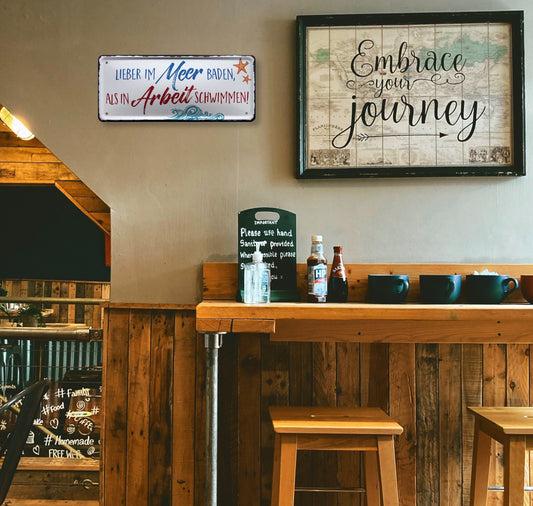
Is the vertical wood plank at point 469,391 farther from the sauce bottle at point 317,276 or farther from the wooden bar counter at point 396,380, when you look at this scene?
the sauce bottle at point 317,276

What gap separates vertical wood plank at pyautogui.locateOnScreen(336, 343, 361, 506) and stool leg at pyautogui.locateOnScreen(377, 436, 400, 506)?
0.44 meters

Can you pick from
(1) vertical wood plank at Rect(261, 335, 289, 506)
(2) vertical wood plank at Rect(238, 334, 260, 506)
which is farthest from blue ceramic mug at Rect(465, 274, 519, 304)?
(2) vertical wood plank at Rect(238, 334, 260, 506)

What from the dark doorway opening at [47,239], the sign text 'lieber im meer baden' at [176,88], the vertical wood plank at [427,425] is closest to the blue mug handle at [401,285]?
the vertical wood plank at [427,425]

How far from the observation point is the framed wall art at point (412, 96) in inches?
81.5

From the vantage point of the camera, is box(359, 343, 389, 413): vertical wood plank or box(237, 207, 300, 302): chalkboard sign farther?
box(359, 343, 389, 413): vertical wood plank

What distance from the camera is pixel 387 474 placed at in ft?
5.26

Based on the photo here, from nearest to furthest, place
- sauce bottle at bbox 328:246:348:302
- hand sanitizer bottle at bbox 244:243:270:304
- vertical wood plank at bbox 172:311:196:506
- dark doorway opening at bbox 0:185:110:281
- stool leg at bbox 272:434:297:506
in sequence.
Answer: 1. stool leg at bbox 272:434:297:506
2. hand sanitizer bottle at bbox 244:243:270:304
3. sauce bottle at bbox 328:246:348:302
4. vertical wood plank at bbox 172:311:196:506
5. dark doorway opening at bbox 0:185:110:281

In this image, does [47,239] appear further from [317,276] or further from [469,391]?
[469,391]

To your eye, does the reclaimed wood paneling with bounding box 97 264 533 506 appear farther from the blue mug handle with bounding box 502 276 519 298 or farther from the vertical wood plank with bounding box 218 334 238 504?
the blue mug handle with bounding box 502 276 519 298

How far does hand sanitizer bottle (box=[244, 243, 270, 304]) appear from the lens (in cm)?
178

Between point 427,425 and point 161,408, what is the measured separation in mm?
1120

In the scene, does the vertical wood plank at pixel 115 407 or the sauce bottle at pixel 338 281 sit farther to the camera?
the vertical wood plank at pixel 115 407

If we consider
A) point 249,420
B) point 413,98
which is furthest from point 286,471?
point 413,98

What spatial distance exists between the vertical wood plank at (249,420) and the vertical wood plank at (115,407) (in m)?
0.48
